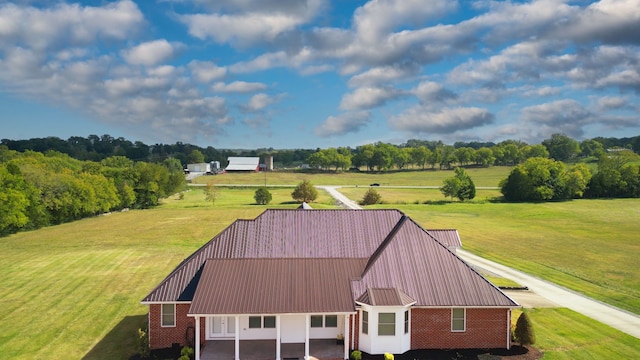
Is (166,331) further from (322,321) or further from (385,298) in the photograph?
(385,298)

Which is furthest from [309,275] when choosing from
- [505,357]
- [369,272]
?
[505,357]

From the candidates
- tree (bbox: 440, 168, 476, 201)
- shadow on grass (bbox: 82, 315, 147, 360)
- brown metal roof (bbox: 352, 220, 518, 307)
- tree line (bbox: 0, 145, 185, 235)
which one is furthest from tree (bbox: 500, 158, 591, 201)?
shadow on grass (bbox: 82, 315, 147, 360)

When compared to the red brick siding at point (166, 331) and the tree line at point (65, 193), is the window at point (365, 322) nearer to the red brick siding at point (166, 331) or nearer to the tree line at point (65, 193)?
the red brick siding at point (166, 331)

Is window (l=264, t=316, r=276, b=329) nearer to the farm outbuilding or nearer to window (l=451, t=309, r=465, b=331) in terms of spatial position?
window (l=451, t=309, r=465, b=331)

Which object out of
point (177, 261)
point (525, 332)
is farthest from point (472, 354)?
point (177, 261)

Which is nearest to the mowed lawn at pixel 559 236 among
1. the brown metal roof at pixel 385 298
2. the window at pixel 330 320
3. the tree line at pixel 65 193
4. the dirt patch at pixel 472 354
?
the dirt patch at pixel 472 354

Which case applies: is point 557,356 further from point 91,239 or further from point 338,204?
point 338,204
